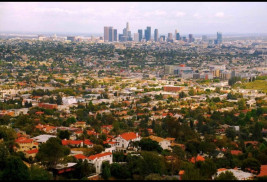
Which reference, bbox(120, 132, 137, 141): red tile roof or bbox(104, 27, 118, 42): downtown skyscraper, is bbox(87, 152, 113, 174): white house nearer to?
bbox(120, 132, 137, 141): red tile roof

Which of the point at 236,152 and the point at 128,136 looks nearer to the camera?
the point at 236,152

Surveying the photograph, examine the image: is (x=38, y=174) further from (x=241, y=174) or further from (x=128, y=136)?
(x=128, y=136)

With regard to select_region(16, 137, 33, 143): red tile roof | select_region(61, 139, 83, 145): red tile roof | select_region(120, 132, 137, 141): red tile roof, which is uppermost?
Answer: select_region(16, 137, 33, 143): red tile roof

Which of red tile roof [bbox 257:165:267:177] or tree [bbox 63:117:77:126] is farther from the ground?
red tile roof [bbox 257:165:267:177]

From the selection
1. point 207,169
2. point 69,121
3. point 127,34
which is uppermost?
point 127,34

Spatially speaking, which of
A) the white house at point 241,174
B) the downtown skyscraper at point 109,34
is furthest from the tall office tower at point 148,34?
the white house at point 241,174

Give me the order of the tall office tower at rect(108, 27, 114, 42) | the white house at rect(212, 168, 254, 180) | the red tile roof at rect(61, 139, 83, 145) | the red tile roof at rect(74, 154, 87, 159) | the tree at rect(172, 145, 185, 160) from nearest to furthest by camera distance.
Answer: the white house at rect(212, 168, 254, 180)
the red tile roof at rect(74, 154, 87, 159)
the tree at rect(172, 145, 185, 160)
the red tile roof at rect(61, 139, 83, 145)
the tall office tower at rect(108, 27, 114, 42)

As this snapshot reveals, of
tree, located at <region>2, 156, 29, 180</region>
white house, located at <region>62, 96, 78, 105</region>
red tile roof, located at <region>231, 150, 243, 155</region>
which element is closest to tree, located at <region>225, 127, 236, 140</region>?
red tile roof, located at <region>231, 150, 243, 155</region>

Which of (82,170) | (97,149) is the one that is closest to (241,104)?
(97,149)
